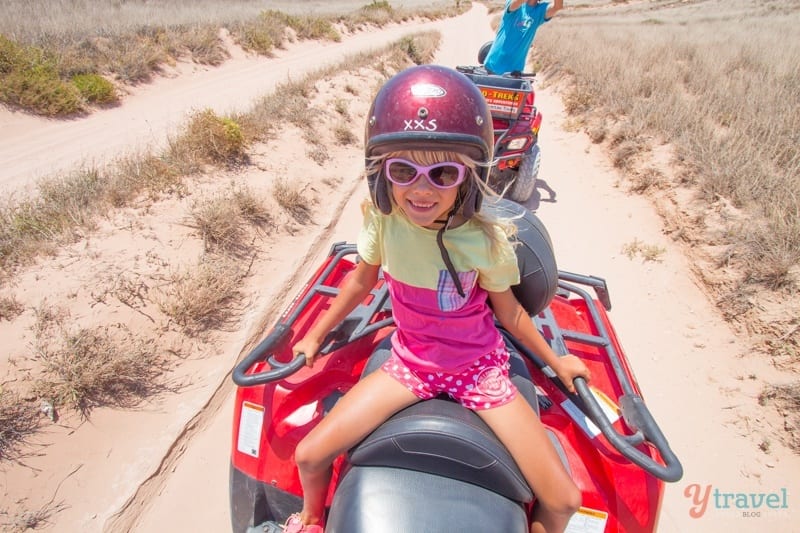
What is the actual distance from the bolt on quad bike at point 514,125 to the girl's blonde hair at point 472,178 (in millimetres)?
2921

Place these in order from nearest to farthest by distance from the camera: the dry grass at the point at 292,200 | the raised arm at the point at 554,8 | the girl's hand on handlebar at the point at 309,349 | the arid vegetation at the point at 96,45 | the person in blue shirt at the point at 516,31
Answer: the girl's hand on handlebar at the point at 309,349, the dry grass at the point at 292,200, the raised arm at the point at 554,8, the person in blue shirt at the point at 516,31, the arid vegetation at the point at 96,45

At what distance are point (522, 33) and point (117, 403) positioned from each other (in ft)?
18.0

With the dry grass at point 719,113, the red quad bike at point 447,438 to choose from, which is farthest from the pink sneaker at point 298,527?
the dry grass at point 719,113

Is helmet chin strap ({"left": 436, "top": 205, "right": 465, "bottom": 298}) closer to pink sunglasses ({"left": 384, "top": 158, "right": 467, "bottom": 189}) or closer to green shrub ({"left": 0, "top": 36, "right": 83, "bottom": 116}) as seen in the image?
pink sunglasses ({"left": 384, "top": 158, "right": 467, "bottom": 189})

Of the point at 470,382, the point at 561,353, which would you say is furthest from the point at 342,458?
the point at 561,353

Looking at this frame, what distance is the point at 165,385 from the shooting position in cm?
255

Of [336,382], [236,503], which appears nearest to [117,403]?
[236,503]

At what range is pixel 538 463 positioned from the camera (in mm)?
1270

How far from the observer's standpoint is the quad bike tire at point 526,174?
14.9 feet

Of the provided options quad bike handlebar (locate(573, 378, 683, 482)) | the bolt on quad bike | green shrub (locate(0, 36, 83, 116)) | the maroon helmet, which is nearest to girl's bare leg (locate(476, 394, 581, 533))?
quad bike handlebar (locate(573, 378, 683, 482))

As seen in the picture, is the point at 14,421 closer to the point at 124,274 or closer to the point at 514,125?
the point at 124,274

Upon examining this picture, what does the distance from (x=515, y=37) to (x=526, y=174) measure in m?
1.90

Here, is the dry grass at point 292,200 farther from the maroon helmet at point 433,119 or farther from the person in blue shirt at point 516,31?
the person in blue shirt at point 516,31

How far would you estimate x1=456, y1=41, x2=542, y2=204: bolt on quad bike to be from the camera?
173 inches
